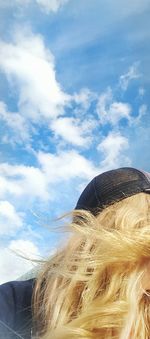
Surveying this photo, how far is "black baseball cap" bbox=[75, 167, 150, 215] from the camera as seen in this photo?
3.87 meters

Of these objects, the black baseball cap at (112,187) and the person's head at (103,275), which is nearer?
the person's head at (103,275)

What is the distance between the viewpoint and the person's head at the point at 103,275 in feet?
10.8

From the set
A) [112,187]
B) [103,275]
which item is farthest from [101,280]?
[112,187]

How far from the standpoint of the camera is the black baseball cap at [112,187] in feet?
12.7

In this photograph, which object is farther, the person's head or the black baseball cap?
the black baseball cap

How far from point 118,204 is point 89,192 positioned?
318 mm

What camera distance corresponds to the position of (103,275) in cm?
351

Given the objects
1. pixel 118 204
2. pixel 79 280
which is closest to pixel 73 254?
pixel 79 280

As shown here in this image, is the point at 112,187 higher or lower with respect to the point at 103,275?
higher

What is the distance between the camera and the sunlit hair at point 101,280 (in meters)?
3.29

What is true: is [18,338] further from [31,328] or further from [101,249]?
[101,249]

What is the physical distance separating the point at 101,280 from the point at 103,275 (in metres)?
0.03

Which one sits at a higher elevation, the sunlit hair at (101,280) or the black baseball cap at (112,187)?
the black baseball cap at (112,187)

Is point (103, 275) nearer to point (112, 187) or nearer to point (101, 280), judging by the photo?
point (101, 280)
